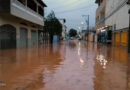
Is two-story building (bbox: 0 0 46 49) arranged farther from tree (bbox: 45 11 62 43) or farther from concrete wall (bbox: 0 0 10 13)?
tree (bbox: 45 11 62 43)

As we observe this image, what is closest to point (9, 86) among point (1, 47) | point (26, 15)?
point (1, 47)

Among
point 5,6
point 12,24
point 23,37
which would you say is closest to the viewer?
point 5,6

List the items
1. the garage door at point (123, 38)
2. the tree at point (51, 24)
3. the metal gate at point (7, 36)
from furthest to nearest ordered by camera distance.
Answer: the tree at point (51, 24) < the garage door at point (123, 38) < the metal gate at point (7, 36)

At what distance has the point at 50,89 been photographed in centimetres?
471

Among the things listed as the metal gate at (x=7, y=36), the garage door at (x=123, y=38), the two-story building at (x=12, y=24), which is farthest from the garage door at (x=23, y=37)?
the garage door at (x=123, y=38)

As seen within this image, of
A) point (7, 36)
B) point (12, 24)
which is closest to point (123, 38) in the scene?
point (12, 24)

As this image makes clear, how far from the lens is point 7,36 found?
60.4 ft

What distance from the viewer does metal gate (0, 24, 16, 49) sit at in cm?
1739

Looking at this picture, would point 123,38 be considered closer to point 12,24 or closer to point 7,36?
point 12,24

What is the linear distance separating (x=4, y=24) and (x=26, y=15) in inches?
158

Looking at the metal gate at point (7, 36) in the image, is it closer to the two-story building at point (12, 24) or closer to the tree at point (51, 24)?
the two-story building at point (12, 24)

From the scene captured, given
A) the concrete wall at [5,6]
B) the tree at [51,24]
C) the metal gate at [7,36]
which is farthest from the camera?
the tree at [51,24]

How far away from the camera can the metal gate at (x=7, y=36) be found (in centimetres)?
1739

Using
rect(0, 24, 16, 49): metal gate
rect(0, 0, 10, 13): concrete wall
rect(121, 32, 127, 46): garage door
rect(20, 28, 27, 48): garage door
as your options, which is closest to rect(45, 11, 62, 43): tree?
rect(20, 28, 27, 48): garage door
